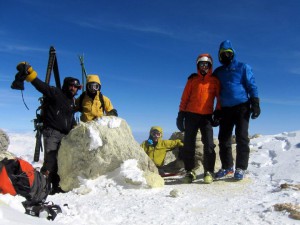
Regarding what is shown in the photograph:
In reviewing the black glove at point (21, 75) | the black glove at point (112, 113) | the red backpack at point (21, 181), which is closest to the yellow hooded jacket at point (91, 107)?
the black glove at point (112, 113)

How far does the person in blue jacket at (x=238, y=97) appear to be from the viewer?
6.71 meters

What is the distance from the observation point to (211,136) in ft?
23.1

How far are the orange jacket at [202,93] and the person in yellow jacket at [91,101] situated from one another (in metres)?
2.03

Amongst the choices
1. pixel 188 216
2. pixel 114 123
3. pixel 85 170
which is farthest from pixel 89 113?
pixel 188 216

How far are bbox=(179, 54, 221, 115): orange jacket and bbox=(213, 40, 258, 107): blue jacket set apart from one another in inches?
8.3

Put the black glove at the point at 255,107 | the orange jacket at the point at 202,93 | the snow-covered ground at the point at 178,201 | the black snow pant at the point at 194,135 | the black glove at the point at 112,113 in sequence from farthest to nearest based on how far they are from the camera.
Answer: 1. the black glove at the point at 112,113
2. the black snow pant at the point at 194,135
3. the orange jacket at the point at 202,93
4. the black glove at the point at 255,107
5. the snow-covered ground at the point at 178,201

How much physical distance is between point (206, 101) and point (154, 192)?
84.5 inches

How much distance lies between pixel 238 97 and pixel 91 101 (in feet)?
10.7

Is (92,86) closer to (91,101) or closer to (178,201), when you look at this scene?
(91,101)

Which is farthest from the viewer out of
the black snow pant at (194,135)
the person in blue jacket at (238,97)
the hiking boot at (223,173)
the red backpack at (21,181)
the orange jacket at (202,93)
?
the hiking boot at (223,173)

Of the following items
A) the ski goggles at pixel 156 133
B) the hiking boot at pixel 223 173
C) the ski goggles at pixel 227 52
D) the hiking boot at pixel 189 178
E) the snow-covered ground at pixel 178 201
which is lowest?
the snow-covered ground at pixel 178 201

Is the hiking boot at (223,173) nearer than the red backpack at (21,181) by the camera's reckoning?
No

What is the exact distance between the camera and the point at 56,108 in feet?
24.1

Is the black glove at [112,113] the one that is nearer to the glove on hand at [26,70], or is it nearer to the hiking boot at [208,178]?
the glove on hand at [26,70]
